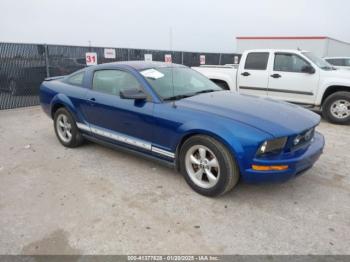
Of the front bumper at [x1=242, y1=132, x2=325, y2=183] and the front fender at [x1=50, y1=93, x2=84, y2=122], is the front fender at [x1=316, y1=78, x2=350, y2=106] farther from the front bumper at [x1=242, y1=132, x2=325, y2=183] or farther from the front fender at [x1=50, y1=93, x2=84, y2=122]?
the front fender at [x1=50, y1=93, x2=84, y2=122]

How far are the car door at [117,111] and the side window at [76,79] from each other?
32 centimetres

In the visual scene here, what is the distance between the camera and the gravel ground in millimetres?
2637

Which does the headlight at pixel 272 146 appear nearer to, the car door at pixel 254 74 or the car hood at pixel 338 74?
the car hood at pixel 338 74

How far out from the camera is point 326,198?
11.3 feet

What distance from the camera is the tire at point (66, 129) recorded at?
496 cm

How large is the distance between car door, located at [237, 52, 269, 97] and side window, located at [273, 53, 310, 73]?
0.28 m

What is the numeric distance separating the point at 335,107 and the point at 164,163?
523cm

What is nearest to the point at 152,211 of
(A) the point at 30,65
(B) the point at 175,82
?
(B) the point at 175,82

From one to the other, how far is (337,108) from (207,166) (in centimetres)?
515

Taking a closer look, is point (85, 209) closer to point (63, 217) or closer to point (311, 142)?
point (63, 217)

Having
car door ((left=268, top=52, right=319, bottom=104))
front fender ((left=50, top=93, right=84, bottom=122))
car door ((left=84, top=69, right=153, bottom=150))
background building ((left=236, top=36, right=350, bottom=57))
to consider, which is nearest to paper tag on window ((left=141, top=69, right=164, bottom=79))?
car door ((left=84, top=69, right=153, bottom=150))

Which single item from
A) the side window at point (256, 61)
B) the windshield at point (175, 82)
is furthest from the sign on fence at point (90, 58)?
the windshield at point (175, 82)

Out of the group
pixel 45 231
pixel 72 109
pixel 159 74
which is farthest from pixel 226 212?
pixel 72 109

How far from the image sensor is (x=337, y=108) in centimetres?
702
